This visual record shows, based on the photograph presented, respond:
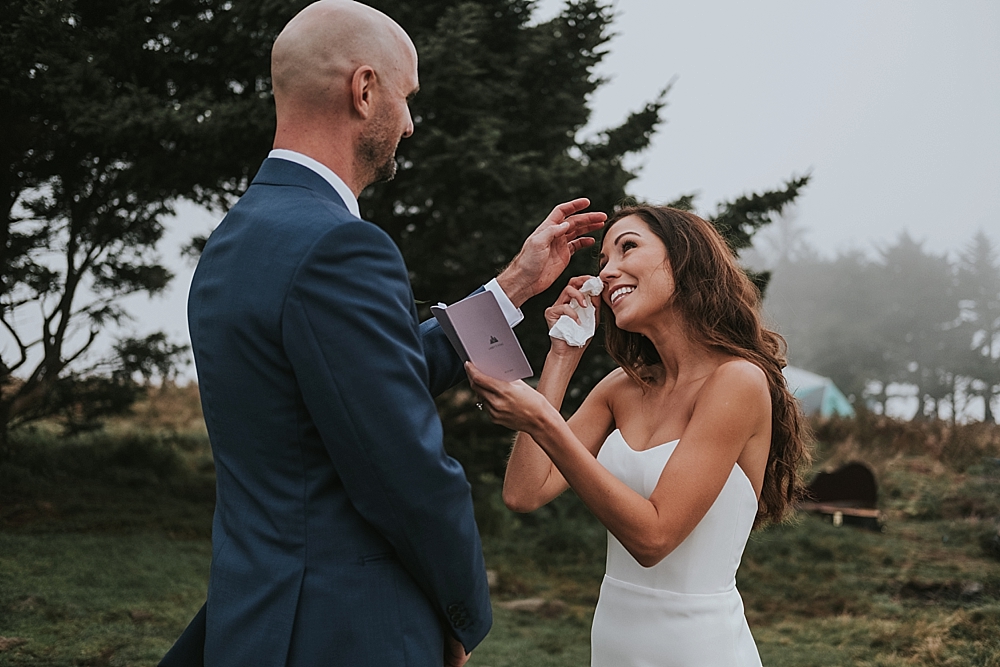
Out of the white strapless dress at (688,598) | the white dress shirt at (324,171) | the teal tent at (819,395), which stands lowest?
the white strapless dress at (688,598)

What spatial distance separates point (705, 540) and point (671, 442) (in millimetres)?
282

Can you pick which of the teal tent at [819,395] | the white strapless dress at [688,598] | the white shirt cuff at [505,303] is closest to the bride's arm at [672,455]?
the white strapless dress at [688,598]

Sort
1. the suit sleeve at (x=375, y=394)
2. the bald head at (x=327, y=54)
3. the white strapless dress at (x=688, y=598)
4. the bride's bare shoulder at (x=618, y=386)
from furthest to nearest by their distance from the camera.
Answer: the bride's bare shoulder at (x=618, y=386)
the white strapless dress at (x=688, y=598)
the bald head at (x=327, y=54)
the suit sleeve at (x=375, y=394)

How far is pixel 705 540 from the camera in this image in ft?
7.90

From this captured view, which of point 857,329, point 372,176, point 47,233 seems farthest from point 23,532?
point 857,329

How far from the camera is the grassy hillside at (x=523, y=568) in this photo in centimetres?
552

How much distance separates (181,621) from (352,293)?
470 centimetres

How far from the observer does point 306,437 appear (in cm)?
168

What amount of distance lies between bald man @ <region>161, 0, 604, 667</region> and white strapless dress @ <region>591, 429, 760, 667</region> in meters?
0.75

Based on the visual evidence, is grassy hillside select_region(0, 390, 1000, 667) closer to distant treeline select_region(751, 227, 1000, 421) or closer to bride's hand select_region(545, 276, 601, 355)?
bride's hand select_region(545, 276, 601, 355)

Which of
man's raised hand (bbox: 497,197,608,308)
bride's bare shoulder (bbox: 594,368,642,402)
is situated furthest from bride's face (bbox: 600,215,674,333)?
bride's bare shoulder (bbox: 594,368,642,402)

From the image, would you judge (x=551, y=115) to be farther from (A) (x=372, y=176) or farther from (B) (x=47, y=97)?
(A) (x=372, y=176)

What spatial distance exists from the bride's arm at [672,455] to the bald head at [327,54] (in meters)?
0.67

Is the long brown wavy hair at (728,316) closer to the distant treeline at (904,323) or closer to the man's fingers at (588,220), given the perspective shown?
the man's fingers at (588,220)
